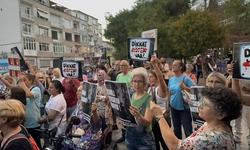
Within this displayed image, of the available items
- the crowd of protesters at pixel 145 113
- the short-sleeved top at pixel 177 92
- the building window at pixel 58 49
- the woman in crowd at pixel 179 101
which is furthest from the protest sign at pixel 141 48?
the building window at pixel 58 49

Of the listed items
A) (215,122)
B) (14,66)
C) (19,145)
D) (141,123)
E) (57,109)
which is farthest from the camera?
(14,66)

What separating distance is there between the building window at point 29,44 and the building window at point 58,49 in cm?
715

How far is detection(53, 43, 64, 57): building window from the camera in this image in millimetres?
45044

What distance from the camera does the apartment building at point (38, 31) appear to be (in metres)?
34.7

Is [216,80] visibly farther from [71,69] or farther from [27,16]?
[27,16]

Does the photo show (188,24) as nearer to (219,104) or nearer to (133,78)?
(133,78)

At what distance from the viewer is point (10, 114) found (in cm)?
217

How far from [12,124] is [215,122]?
2017mm

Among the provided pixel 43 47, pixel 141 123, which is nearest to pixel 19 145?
pixel 141 123

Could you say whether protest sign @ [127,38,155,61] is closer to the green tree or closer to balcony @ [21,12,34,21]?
the green tree

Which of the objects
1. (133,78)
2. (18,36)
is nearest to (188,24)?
(133,78)

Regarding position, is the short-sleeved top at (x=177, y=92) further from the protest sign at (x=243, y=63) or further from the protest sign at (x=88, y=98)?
the protest sign at (x=88, y=98)

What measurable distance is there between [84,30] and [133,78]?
211 ft

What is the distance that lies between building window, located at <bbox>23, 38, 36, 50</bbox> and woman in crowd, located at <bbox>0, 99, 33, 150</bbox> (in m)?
37.0
